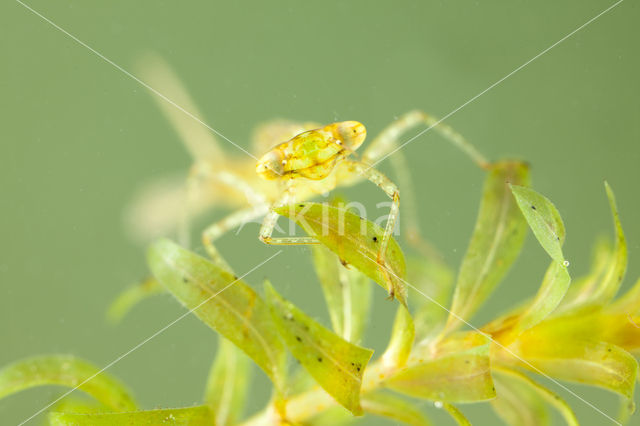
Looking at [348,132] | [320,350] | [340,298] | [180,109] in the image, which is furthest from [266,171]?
[180,109]

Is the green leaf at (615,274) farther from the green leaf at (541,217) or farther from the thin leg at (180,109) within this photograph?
the thin leg at (180,109)

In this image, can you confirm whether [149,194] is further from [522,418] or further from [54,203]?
[522,418]

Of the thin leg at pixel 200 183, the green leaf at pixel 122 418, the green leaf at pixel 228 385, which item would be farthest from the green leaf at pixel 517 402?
the thin leg at pixel 200 183

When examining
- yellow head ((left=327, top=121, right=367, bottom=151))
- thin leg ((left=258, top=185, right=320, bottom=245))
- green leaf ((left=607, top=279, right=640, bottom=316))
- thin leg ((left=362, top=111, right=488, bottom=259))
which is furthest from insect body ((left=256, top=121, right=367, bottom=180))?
green leaf ((left=607, top=279, right=640, bottom=316))

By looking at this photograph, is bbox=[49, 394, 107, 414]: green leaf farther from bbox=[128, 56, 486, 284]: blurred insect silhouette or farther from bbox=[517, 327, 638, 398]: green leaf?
bbox=[517, 327, 638, 398]: green leaf

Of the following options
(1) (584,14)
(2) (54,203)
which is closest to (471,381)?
(1) (584,14)
